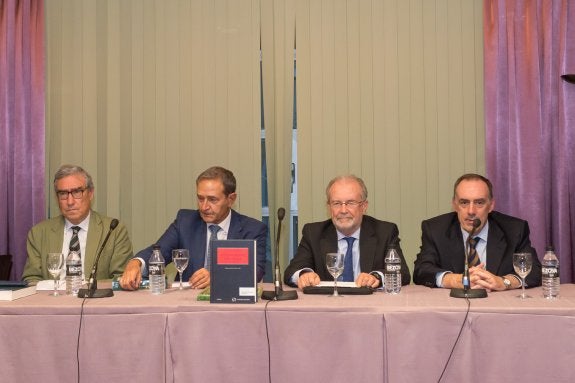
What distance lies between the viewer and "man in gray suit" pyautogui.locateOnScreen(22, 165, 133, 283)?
4184 millimetres

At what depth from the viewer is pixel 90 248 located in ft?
13.8

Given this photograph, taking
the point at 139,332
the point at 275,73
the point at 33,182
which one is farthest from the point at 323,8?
the point at 139,332

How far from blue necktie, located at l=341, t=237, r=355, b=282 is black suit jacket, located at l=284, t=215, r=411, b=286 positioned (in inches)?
2.5

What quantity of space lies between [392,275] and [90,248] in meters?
1.93

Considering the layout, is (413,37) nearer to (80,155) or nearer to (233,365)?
(80,155)

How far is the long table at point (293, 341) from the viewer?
8.86 feet

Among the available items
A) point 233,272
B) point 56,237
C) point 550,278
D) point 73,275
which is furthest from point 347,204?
point 56,237

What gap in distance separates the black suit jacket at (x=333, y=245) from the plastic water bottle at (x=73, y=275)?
113cm

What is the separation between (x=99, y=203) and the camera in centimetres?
526

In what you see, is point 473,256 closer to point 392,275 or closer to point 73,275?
point 392,275

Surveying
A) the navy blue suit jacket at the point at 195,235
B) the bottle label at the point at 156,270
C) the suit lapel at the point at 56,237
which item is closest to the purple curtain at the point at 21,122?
the suit lapel at the point at 56,237

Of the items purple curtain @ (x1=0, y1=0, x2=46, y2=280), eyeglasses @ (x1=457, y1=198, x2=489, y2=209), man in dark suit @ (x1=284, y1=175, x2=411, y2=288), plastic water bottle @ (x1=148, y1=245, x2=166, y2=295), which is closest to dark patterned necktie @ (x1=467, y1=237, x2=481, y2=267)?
eyeglasses @ (x1=457, y1=198, x2=489, y2=209)

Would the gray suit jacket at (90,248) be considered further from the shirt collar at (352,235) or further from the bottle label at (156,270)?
the shirt collar at (352,235)

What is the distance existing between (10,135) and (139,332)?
2904 millimetres
